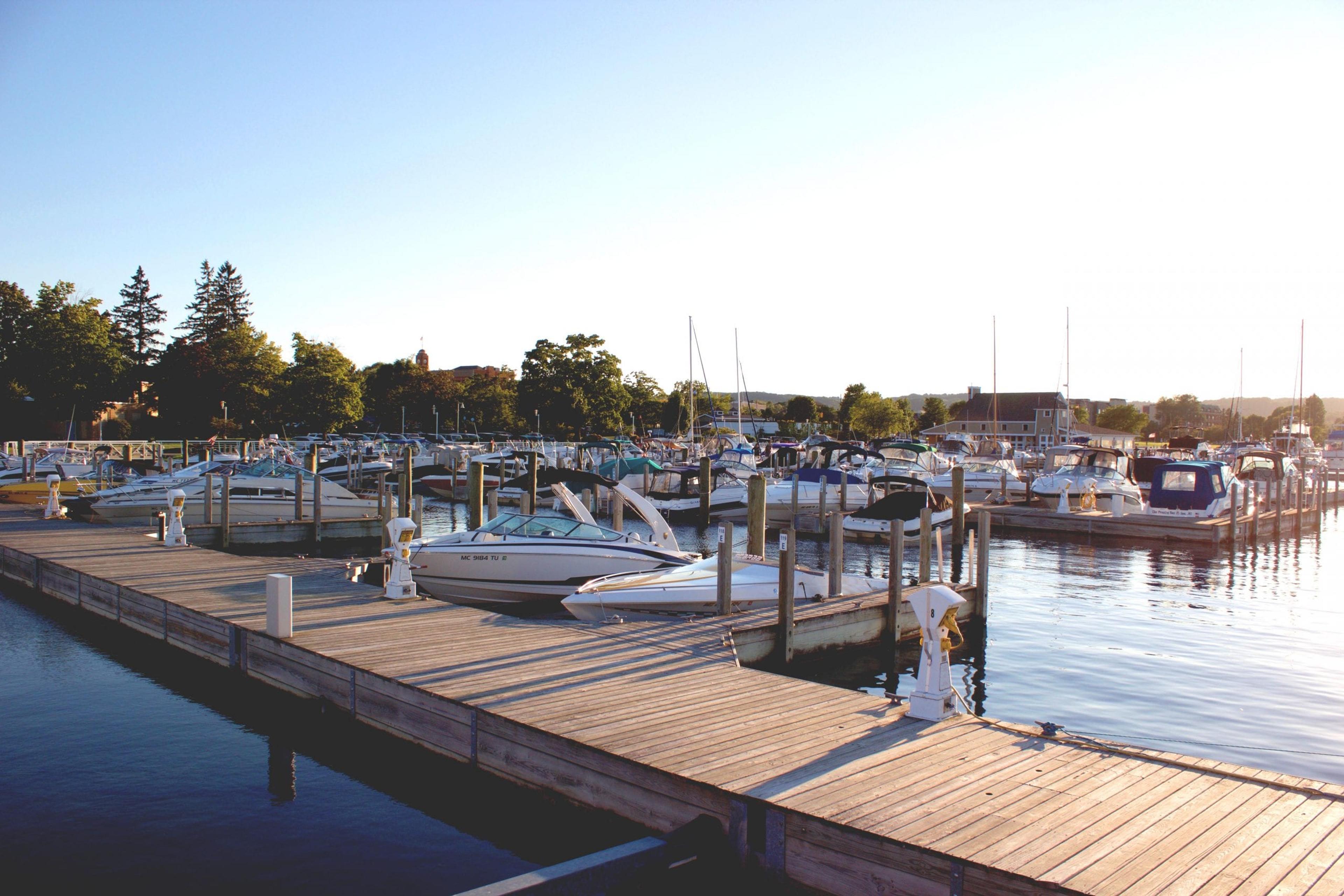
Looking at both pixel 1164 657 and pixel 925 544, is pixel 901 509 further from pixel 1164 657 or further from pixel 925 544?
pixel 925 544

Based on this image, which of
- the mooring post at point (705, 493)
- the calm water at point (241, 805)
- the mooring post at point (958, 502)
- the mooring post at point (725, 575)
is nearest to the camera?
the calm water at point (241, 805)

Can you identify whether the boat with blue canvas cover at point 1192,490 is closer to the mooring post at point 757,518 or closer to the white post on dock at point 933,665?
the mooring post at point 757,518

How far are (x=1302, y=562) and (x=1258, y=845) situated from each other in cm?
2844

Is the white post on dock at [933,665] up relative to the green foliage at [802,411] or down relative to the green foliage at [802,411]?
down

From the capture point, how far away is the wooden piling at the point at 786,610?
12453 mm

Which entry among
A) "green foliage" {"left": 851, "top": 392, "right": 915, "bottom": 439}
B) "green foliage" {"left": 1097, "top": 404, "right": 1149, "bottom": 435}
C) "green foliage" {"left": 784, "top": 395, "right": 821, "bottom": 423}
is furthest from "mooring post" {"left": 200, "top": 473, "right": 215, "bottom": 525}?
"green foliage" {"left": 1097, "top": 404, "right": 1149, "bottom": 435}

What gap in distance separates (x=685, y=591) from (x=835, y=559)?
2.63 metres

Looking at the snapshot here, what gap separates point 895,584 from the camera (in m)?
14.2

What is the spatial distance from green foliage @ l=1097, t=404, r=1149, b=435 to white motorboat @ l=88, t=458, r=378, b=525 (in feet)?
398

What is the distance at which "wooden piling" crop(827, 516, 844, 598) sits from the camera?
1544 cm

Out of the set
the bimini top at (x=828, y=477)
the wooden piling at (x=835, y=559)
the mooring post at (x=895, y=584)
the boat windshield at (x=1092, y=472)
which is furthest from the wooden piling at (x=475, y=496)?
the boat windshield at (x=1092, y=472)

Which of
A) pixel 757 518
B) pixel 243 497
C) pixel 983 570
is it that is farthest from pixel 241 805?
pixel 243 497

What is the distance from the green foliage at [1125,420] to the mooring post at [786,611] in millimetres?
129818

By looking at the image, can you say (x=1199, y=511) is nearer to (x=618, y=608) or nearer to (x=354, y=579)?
(x=618, y=608)
